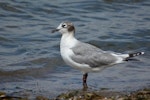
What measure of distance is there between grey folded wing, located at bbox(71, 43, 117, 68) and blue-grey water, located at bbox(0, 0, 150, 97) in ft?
1.58

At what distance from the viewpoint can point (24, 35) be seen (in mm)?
11789

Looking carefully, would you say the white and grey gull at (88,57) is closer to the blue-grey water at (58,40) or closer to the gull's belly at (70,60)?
the gull's belly at (70,60)

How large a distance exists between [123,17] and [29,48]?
3.79 m

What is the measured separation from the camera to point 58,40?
11930mm

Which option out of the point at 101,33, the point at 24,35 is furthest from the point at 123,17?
the point at 24,35

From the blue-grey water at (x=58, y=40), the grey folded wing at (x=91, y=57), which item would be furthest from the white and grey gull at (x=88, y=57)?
the blue-grey water at (x=58, y=40)

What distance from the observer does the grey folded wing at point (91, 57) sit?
850 cm

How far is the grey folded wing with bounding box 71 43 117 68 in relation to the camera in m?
8.50

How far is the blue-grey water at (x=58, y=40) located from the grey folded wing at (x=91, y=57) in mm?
481

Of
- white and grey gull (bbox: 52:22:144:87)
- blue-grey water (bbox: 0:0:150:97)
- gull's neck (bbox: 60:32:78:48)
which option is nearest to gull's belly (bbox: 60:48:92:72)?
white and grey gull (bbox: 52:22:144:87)

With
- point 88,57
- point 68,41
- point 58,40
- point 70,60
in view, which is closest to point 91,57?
point 88,57

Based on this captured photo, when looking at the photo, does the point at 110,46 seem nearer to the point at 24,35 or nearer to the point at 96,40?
the point at 96,40

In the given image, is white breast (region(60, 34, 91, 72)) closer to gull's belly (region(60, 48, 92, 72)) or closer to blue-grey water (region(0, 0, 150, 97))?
gull's belly (region(60, 48, 92, 72))

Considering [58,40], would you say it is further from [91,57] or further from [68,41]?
[91,57]
